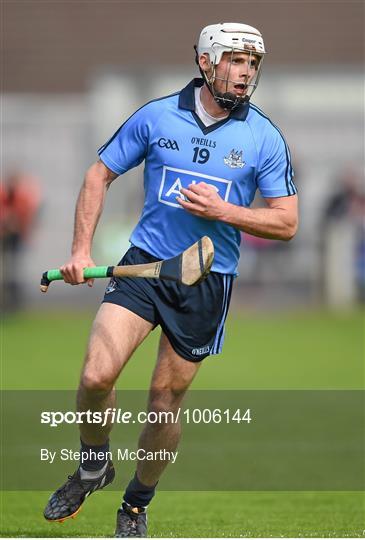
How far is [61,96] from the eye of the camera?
27312mm

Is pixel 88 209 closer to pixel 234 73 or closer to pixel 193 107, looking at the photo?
pixel 193 107

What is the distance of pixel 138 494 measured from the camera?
6910 millimetres

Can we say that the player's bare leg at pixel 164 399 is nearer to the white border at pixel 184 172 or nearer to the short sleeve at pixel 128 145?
the white border at pixel 184 172

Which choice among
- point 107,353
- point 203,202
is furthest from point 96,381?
point 203,202

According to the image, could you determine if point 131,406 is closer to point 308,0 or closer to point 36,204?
point 36,204

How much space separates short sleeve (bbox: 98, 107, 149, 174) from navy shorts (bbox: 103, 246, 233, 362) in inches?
18.4

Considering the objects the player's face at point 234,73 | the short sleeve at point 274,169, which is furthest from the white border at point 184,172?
the player's face at point 234,73

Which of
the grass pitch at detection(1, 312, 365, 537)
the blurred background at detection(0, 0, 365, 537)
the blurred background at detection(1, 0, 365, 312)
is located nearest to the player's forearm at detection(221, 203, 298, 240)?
the grass pitch at detection(1, 312, 365, 537)

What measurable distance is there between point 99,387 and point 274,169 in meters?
1.45

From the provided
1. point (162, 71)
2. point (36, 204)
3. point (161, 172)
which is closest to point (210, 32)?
point (161, 172)

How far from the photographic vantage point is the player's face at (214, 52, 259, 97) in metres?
6.61

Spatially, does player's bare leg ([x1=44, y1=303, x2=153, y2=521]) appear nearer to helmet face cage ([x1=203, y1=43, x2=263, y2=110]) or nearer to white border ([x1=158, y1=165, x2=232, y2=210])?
white border ([x1=158, y1=165, x2=232, y2=210])

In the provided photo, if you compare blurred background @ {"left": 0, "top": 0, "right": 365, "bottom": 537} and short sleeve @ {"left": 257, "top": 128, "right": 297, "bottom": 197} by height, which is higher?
short sleeve @ {"left": 257, "top": 128, "right": 297, "bottom": 197}

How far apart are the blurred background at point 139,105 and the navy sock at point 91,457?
42.5 feet
